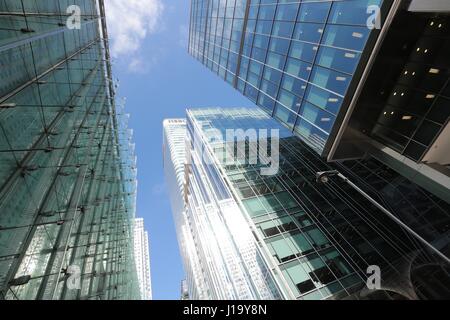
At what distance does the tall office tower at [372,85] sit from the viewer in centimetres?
1315

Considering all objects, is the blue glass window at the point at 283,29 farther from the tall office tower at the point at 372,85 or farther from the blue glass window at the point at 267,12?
the blue glass window at the point at 267,12

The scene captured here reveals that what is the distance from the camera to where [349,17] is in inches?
563

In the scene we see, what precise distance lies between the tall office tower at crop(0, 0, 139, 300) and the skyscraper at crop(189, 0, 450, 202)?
14250 millimetres

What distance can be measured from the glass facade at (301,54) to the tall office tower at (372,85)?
62 millimetres

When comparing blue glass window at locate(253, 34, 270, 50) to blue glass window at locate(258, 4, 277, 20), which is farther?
blue glass window at locate(253, 34, 270, 50)

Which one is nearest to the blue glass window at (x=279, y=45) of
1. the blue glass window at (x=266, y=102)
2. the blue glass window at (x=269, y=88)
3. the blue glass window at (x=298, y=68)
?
the blue glass window at (x=298, y=68)

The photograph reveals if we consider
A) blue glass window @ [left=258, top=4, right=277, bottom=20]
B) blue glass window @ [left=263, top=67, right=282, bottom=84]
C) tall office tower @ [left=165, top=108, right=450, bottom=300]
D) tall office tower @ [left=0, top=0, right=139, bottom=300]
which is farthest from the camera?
blue glass window @ [left=258, top=4, right=277, bottom=20]

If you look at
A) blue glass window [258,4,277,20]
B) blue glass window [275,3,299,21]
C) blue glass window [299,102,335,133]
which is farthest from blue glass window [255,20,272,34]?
blue glass window [299,102,335,133]

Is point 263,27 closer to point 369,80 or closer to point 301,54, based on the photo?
point 301,54

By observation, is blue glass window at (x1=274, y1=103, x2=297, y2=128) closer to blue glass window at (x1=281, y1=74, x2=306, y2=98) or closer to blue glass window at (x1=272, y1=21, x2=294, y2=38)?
blue glass window at (x1=281, y1=74, x2=306, y2=98)

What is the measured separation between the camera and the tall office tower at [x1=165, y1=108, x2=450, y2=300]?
18.6 metres

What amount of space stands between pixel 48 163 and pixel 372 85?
1668 cm

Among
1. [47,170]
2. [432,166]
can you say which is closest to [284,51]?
[432,166]

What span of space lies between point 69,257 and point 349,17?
18181 millimetres
